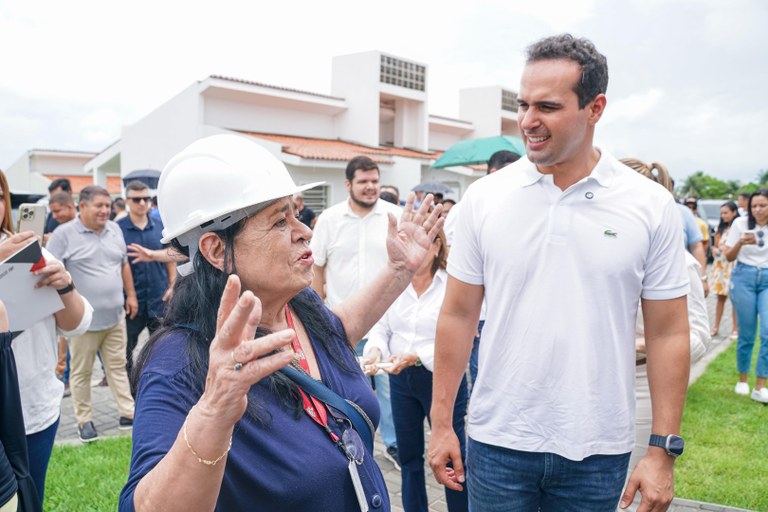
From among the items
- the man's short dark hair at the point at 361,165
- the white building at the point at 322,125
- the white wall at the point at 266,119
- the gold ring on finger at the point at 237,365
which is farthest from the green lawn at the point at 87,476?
the white wall at the point at 266,119

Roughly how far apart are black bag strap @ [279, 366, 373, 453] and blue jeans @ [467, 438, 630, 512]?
25.6 inches

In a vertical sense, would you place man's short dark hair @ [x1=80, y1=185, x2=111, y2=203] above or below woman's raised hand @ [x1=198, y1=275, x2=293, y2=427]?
above

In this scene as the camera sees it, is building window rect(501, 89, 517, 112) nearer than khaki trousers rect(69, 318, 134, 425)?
No

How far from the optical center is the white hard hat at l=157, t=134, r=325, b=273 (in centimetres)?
163

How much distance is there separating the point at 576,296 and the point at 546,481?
70 centimetres

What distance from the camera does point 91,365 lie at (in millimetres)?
5559

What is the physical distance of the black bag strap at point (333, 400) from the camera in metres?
1.68

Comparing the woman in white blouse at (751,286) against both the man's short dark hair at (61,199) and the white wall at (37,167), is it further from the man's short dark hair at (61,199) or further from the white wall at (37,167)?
the white wall at (37,167)

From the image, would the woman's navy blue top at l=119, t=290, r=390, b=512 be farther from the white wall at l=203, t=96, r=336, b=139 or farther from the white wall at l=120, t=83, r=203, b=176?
the white wall at l=203, t=96, r=336, b=139

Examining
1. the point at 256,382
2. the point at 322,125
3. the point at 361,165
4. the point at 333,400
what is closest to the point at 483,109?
the point at 322,125

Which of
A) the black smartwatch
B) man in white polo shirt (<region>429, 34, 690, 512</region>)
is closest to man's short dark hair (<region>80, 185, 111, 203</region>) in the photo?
man in white polo shirt (<region>429, 34, 690, 512</region>)

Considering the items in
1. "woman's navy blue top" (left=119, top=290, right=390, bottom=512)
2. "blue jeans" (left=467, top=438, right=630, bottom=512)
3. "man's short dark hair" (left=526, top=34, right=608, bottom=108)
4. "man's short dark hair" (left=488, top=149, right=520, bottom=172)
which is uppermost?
"man's short dark hair" (left=526, top=34, right=608, bottom=108)

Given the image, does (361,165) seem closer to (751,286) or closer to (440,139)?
(751,286)

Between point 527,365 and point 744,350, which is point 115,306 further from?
point 744,350
